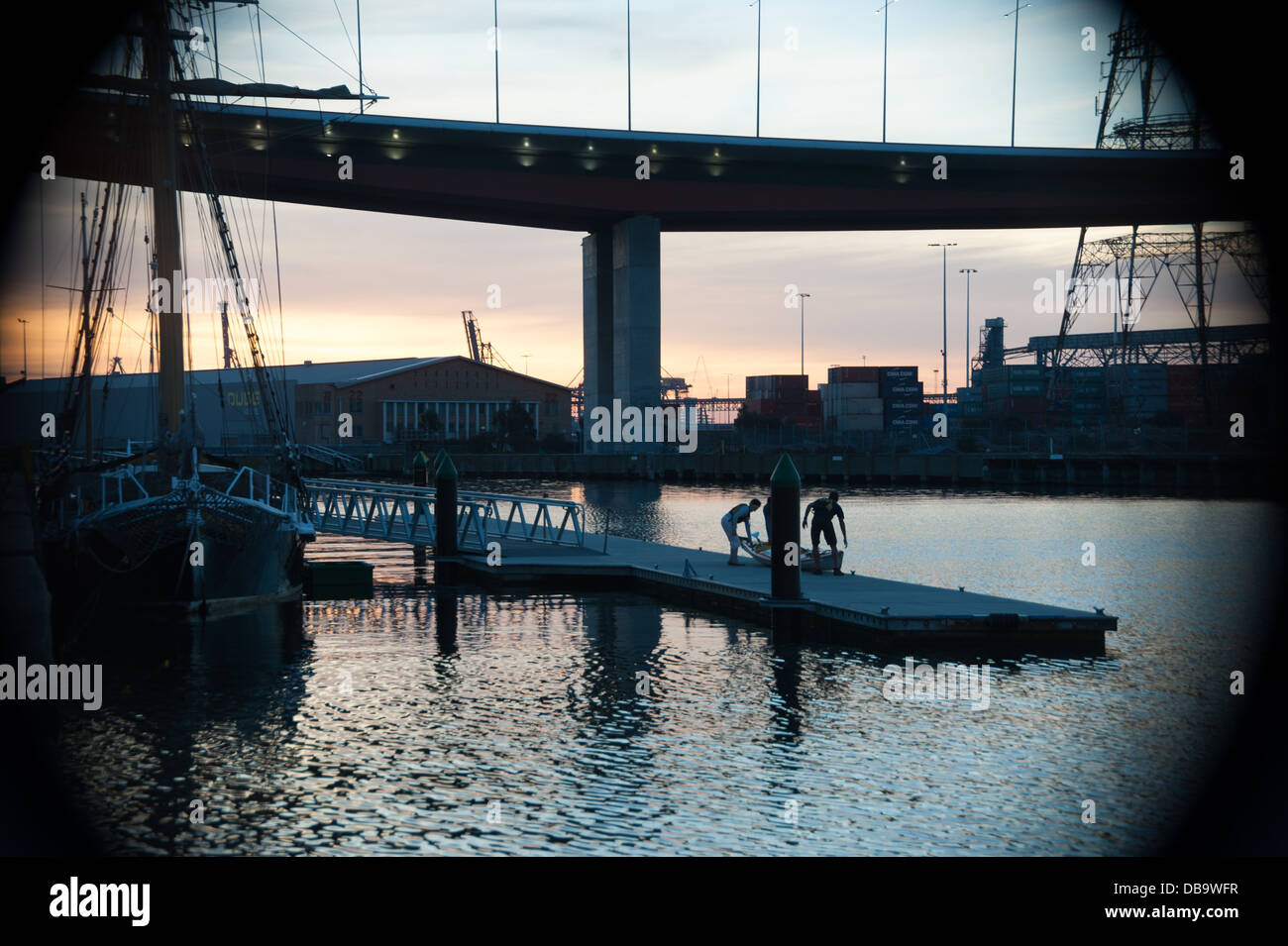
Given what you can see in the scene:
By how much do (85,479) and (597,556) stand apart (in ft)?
44.4

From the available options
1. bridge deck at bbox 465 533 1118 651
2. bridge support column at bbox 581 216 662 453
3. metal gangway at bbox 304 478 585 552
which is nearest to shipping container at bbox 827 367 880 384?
bridge support column at bbox 581 216 662 453

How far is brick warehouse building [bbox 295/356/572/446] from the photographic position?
140125mm

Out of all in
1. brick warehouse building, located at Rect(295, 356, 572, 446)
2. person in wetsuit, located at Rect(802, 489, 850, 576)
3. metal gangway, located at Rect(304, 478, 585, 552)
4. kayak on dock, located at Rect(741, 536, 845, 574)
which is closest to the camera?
person in wetsuit, located at Rect(802, 489, 850, 576)

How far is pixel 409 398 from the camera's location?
468ft

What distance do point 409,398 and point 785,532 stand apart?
399 ft

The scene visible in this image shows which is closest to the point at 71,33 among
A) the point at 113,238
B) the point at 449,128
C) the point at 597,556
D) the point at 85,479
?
the point at 85,479

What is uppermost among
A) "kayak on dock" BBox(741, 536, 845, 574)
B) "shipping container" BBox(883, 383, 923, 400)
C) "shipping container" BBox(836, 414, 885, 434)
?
"shipping container" BBox(883, 383, 923, 400)

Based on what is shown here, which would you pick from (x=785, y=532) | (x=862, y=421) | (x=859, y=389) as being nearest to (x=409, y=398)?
(x=862, y=421)

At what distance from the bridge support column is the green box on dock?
2385 inches

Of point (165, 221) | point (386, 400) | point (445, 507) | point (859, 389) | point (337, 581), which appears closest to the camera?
point (165, 221)

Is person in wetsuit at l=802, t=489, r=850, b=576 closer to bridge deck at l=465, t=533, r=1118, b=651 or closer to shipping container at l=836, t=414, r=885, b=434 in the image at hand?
bridge deck at l=465, t=533, r=1118, b=651

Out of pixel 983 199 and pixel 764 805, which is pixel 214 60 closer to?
pixel 764 805

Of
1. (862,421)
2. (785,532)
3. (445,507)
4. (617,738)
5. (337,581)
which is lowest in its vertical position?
(617,738)

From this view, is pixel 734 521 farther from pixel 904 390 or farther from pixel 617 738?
pixel 904 390
